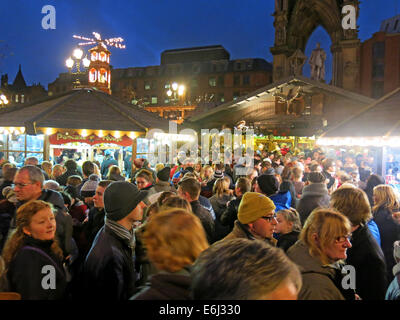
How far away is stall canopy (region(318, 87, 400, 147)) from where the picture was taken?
8109 mm

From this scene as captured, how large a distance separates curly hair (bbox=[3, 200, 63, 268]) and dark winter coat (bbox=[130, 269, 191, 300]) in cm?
153

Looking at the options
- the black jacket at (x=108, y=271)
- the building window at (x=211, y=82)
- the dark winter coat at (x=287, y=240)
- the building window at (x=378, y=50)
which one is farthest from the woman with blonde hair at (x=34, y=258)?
the building window at (x=211, y=82)

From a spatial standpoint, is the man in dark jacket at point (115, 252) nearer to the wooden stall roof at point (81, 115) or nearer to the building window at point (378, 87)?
the wooden stall roof at point (81, 115)

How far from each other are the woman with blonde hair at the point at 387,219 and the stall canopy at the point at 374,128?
12.8ft

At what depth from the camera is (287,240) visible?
3.79 metres

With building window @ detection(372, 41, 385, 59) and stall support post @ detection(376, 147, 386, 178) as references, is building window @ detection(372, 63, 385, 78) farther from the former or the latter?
stall support post @ detection(376, 147, 386, 178)

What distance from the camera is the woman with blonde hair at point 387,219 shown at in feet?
14.4

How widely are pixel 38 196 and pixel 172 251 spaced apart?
2.78 metres

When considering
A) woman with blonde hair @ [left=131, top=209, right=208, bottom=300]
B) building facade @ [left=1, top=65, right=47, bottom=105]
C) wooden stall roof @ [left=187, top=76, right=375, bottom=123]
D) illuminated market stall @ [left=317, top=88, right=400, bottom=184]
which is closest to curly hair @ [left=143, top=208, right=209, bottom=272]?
woman with blonde hair @ [left=131, top=209, right=208, bottom=300]

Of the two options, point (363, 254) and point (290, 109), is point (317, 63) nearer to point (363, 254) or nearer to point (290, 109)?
point (290, 109)

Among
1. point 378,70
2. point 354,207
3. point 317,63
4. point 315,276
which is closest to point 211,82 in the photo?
point 378,70

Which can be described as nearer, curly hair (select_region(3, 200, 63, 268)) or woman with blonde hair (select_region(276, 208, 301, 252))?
curly hair (select_region(3, 200, 63, 268))

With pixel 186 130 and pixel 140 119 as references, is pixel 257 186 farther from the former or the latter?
pixel 186 130
